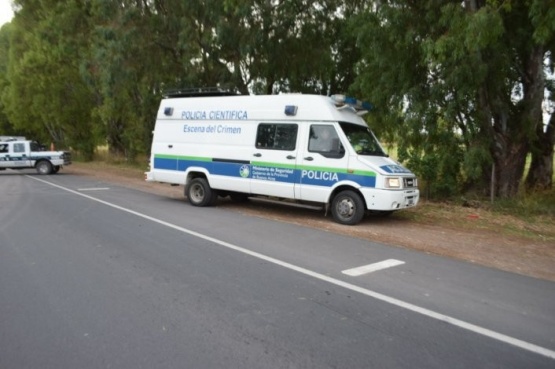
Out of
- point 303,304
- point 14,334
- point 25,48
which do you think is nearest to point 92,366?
point 14,334

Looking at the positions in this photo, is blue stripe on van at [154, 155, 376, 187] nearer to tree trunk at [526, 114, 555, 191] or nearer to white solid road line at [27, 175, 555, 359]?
white solid road line at [27, 175, 555, 359]

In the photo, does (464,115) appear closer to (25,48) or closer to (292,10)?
(292,10)

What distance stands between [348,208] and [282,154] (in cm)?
201

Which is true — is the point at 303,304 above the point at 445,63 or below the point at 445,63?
below

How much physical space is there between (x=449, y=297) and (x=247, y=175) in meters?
6.54

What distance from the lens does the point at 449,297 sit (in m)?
5.23

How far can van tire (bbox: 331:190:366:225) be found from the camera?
31.0ft

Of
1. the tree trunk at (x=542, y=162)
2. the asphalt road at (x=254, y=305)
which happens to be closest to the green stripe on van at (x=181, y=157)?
the asphalt road at (x=254, y=305)

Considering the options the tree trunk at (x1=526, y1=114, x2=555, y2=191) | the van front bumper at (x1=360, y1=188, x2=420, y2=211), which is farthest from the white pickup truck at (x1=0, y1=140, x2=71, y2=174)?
the tree trunk at (x1=526, y1=114, x2=555, y2=191)

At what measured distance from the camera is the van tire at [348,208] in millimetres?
9453

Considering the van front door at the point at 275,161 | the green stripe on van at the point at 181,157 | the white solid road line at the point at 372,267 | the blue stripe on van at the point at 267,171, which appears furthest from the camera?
the green stripe on van at the point at 181,157

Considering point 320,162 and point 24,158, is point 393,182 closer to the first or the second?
point 320,162

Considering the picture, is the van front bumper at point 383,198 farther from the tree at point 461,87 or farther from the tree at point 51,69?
the tree at point 51,69

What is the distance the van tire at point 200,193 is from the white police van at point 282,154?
26 millimetres
